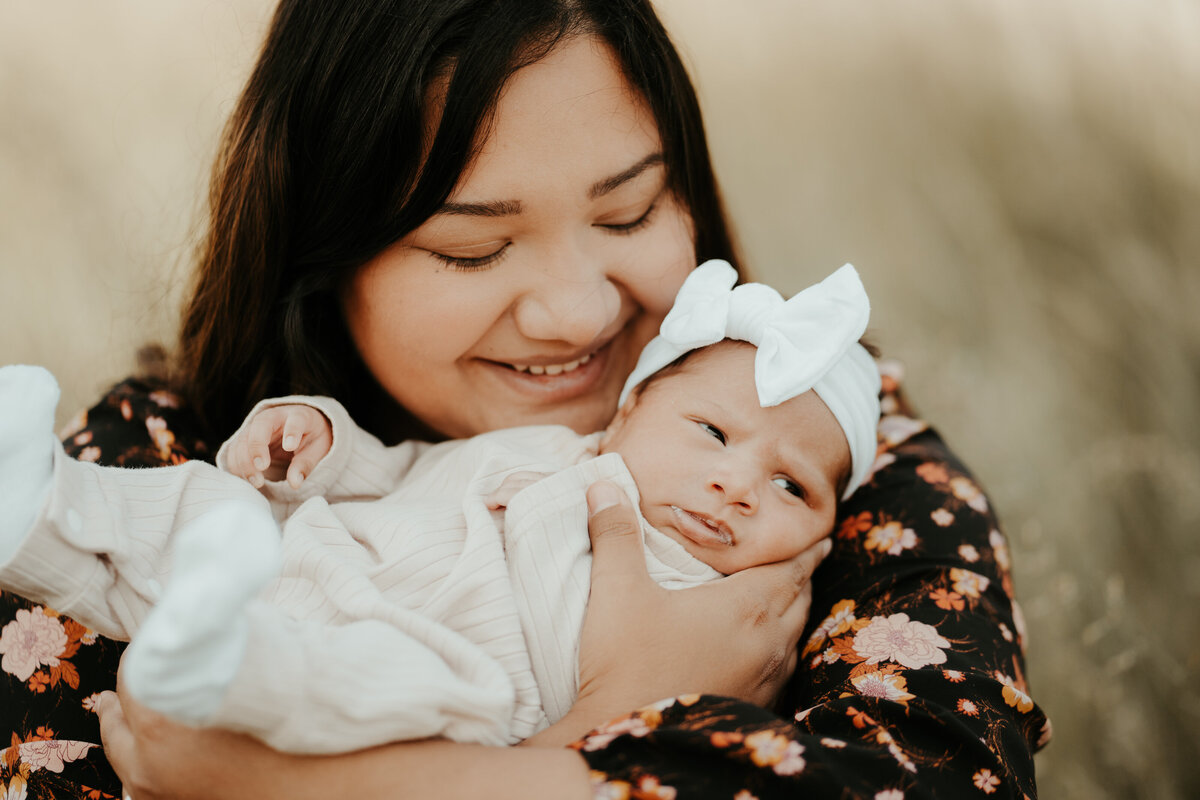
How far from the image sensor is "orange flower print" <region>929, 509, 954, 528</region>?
150cm

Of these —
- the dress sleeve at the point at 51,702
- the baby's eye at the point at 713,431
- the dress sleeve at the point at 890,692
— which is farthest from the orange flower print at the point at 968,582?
the dress sleeve at the point at 51,702

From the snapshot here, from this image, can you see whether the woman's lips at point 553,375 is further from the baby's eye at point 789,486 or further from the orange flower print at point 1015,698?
the orange flower print at point 1015,698

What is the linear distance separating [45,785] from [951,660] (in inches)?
50.0

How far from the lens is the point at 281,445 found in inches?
58.6

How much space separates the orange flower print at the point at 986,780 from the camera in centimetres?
111

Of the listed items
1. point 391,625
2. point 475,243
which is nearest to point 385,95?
point 475,243

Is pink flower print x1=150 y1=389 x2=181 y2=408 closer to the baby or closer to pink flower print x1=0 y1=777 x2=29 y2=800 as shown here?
the baby

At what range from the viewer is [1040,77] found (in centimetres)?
307

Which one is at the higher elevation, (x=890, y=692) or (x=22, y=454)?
(x=22, y=454)

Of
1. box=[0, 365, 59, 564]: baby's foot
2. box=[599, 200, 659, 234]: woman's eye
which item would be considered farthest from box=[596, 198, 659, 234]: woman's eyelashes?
box=[0, 365, 59, 564]: baby's foot

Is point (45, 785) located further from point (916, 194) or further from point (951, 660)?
point (916, 194)

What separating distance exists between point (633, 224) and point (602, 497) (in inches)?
20.1

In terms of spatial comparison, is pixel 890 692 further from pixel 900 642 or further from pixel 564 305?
pixel 564 305

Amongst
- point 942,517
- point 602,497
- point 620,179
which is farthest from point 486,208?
point 942,517
